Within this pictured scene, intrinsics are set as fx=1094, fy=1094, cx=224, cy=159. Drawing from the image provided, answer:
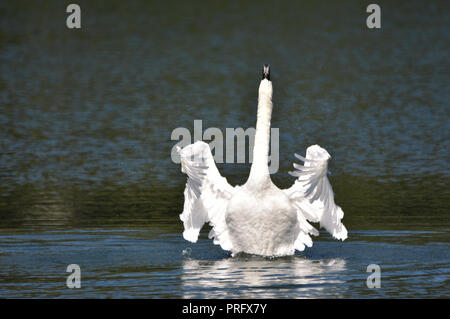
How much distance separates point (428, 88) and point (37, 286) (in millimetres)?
22176

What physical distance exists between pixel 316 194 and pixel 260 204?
83cm

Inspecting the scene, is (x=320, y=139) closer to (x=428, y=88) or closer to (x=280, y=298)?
(x=428, y=88)

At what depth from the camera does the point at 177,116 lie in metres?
28.6

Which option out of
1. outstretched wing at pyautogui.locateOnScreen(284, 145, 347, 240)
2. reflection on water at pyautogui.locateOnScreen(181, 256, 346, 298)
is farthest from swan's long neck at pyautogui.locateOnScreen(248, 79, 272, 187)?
reflection on water at pyautogui.locateOnScreen(181, 256, 346, 298)

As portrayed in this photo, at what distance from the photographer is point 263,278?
13766 mm

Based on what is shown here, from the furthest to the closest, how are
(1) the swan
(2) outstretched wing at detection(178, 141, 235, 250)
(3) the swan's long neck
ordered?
(2) outstretched wing at detection(178, 141, 235, 250), (3) the swan's long neck, (1) the swan

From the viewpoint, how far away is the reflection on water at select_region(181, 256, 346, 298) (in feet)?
42.7

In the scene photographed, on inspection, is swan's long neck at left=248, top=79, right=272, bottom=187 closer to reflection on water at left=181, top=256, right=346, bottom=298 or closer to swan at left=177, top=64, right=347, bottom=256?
swan at left=177, top=64, right=347, bottom=256

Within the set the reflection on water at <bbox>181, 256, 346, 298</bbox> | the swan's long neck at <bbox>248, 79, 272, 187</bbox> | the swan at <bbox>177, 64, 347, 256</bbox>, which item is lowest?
the reflection on water at <bbox>181, 256, 346, 298</bbox>

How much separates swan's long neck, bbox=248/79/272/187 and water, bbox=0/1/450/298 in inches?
47.2

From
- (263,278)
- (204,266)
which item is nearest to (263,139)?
(204,266)

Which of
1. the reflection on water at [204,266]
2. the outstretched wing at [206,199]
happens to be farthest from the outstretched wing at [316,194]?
the outstretched wing at [206,199]

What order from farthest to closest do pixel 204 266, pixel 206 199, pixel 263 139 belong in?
pixel 206 199 → pixel 263 139 → pixel 204 266

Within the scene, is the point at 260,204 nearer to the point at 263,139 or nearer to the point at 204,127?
the point at 263,139
